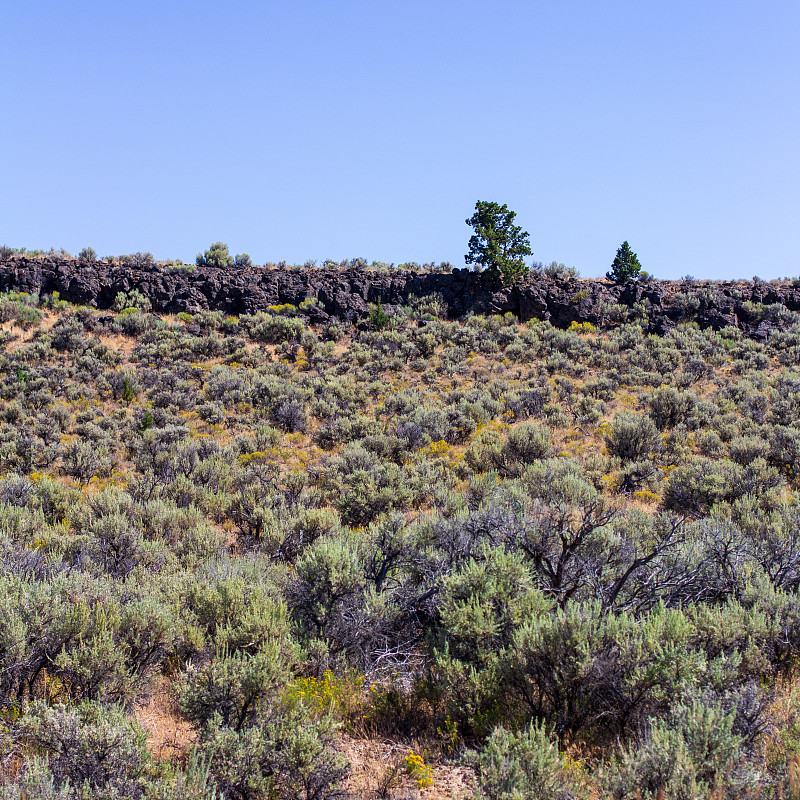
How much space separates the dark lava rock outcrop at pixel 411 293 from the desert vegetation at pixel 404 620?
16377 millimetres

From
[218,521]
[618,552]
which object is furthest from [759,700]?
[218,521]

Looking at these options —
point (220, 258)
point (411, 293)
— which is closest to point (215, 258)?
point (220, 258)

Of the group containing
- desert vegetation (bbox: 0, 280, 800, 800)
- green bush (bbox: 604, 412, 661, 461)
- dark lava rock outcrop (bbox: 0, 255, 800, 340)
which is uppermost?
dark lava rock outcrop (bbox: 0, 255, 800, 340)

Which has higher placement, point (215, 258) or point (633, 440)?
point (215, 258)

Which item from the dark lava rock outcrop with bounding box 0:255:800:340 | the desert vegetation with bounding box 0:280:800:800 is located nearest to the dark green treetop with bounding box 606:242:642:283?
the dark lava rock outcrop with bounding box 0:255:800:340

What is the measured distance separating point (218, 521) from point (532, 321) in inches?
973

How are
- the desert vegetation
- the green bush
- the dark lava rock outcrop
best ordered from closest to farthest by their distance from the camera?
1. the desert vegetation
2. the green bush
3. the dark lava rock outcrop

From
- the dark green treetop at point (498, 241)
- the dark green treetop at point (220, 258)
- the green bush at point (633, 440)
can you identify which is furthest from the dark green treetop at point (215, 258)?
the green bush at point (633, 440)

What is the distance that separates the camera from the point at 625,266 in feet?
116

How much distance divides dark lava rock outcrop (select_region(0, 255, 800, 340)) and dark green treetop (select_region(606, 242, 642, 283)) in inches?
63.5

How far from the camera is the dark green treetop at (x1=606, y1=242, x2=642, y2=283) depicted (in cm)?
3512

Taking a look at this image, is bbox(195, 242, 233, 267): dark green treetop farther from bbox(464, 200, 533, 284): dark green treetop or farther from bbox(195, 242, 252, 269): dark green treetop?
bbox(464, 200, 533, 284): dark green treetop

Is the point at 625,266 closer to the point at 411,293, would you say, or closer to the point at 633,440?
the point at 411,293

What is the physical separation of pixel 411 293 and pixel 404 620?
3000 cm
